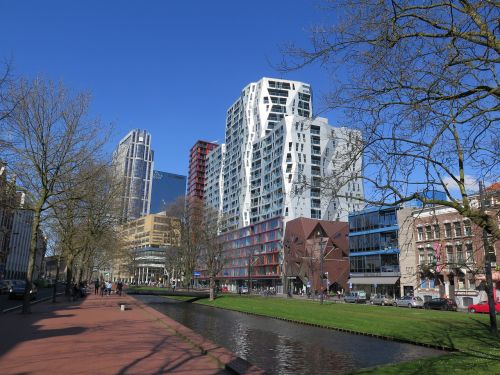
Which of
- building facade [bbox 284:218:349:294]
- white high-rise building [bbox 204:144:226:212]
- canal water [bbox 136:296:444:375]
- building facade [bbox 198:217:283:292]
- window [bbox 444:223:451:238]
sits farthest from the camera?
white high-rise building [bbox 204:144:226:212]

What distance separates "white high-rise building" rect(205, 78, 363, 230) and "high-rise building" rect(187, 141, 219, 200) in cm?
1974

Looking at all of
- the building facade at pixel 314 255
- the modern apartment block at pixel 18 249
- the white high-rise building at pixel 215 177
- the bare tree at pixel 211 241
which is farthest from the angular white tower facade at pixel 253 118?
the bare tree at pixel 211 241

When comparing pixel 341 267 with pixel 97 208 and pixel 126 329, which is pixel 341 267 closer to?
pixel 97 208

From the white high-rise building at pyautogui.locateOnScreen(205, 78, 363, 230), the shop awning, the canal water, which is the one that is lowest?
the canal water

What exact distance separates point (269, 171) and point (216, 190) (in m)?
49.3

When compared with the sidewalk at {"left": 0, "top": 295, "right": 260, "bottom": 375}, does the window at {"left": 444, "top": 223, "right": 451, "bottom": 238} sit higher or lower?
higher

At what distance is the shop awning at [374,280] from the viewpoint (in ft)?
220

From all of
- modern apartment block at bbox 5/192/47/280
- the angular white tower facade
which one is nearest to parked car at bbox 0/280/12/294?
modern apartment block at bbox 5/192/47/280

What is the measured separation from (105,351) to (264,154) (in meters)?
110

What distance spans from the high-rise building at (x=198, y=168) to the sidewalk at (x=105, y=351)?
551 ft

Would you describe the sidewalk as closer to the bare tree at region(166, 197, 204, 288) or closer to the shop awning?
the bare tree at region(166, 197, 204, 288)

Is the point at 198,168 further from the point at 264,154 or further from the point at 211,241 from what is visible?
the point at 211,241

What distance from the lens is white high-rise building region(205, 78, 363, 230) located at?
104 meters

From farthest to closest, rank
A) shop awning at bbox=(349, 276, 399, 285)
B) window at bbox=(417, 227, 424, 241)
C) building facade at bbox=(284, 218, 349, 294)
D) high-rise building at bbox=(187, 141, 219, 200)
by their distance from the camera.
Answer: high-rise building at bbox=(187, 141, 219, 200)
building facade at bbox=(284, 218, 349, 294)
shop awning at bbox=(349, 276, 399, 285)
window at bbox=(417, 227, 424, 241)
